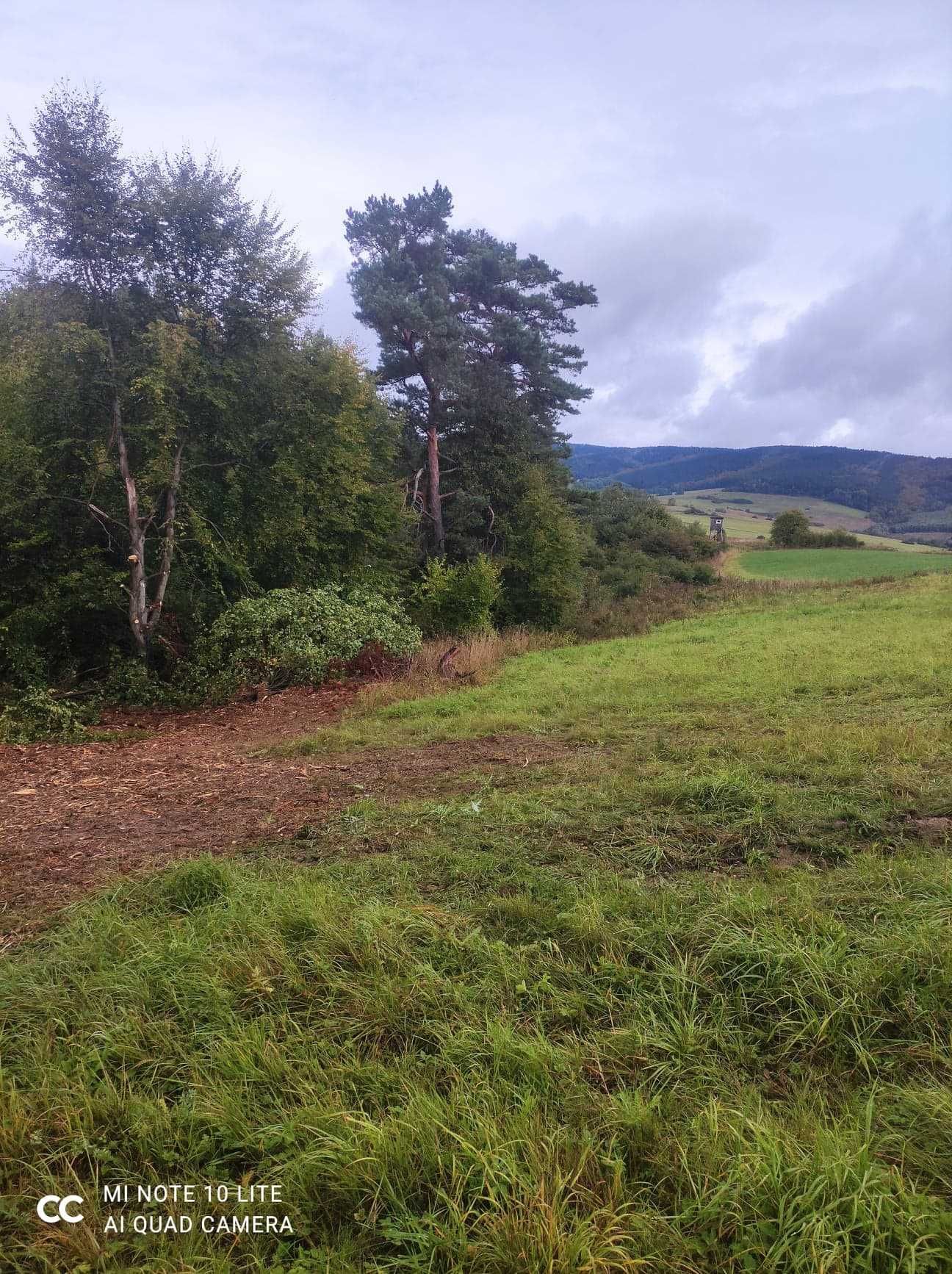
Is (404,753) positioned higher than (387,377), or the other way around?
(387,377)

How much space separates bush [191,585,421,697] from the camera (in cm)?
1098

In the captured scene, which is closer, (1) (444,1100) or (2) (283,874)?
(1) (444,1100)

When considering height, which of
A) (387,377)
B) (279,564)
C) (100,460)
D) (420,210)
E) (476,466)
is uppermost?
(420,210)

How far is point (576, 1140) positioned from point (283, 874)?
7.87ft

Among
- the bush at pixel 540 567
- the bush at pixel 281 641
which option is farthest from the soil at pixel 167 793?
the bush at pixel 540 567

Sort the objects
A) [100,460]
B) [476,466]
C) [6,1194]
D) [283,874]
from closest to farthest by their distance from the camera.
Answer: [6,1194] < [283,874] < [100,460] < [476,466]

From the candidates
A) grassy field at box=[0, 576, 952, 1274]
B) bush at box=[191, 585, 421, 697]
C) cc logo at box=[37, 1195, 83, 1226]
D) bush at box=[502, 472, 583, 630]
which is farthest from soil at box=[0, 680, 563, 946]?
bush at box=[502, 472, 583, 630]

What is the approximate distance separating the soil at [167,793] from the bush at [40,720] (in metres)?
0.47

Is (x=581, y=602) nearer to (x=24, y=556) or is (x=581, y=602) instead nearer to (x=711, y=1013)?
(x=24, y=556)

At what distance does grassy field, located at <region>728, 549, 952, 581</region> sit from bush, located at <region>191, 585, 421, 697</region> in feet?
90.6

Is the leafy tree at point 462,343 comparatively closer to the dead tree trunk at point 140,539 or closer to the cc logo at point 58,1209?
the dead tree trunk at point 140,539

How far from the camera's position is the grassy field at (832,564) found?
115 feet

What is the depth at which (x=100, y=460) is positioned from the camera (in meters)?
11.0

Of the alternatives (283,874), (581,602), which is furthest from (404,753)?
(581,602)
